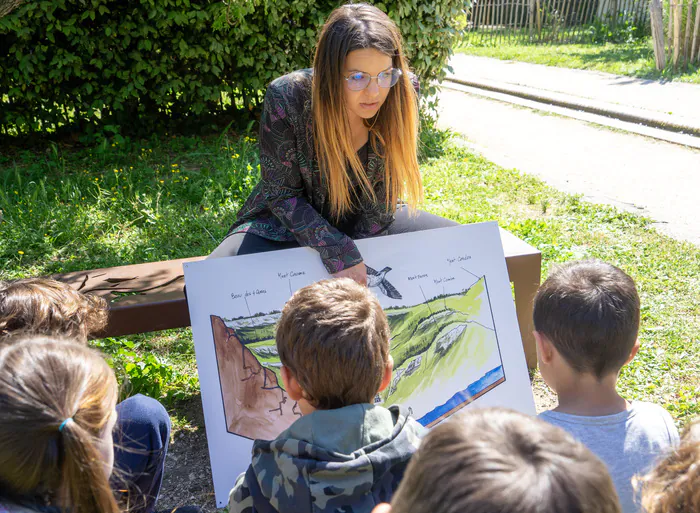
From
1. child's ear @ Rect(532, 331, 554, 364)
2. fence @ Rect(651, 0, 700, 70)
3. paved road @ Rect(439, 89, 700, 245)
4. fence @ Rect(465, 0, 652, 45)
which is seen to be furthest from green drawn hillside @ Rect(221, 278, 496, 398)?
fence @ Rect(465, 0, 652, 45)

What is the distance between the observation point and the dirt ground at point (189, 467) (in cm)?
221

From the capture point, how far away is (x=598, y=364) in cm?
161

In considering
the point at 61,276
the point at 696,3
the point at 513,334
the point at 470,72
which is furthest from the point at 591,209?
the point at 470,72

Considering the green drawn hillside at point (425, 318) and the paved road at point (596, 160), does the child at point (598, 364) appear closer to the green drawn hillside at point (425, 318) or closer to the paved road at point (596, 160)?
the green drawn hillside at point (425, 318)

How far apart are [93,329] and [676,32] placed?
1003 cm

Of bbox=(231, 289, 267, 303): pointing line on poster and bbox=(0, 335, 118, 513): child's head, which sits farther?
bbox=(231, 289, 267, 303): pointing line on poster

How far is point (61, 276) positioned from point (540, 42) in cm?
1439

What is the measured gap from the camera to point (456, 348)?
95.0 inches

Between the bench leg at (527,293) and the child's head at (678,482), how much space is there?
5.19 ft

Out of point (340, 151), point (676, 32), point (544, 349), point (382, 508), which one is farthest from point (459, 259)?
point (676, 32)

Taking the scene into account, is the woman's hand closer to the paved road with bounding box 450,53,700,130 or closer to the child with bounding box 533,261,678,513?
the child with bounding box 533,261,678,513

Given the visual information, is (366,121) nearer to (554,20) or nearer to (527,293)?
(527,293)

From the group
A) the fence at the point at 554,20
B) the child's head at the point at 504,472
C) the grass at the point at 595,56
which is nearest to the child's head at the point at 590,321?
the child's head at the point at 504,472

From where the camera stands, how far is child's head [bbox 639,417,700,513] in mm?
1014
